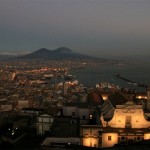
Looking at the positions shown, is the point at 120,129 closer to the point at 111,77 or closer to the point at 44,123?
the point at 44,123

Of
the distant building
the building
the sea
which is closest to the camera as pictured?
the building

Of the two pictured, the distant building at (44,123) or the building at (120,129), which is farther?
the distant building at (44,123)

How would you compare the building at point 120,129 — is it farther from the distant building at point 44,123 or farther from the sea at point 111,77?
the sea at point 111,77

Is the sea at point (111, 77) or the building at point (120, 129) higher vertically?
the building at point (120, 129)

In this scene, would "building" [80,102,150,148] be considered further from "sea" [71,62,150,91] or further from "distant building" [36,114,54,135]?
"sea" [71,62,150,91]

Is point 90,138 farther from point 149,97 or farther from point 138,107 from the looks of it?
point 149,97

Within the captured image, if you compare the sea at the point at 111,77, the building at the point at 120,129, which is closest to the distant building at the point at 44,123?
the building at the point at 120,129

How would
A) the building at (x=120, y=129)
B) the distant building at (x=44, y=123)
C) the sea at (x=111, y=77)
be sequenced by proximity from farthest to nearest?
the sea at (x=111, y=77) → the distant building at (x=44, y=123) → the building at (x=120, y=129)

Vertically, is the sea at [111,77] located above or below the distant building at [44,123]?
below

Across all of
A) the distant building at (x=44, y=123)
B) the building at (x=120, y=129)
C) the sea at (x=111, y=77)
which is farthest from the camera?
the sea at (x=111, y=77)

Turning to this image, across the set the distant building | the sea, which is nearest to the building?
the distant building

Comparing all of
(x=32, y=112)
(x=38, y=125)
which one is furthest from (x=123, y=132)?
(x=32, y=112)

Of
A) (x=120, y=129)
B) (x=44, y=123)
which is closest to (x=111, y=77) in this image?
(x=44, y=123)
